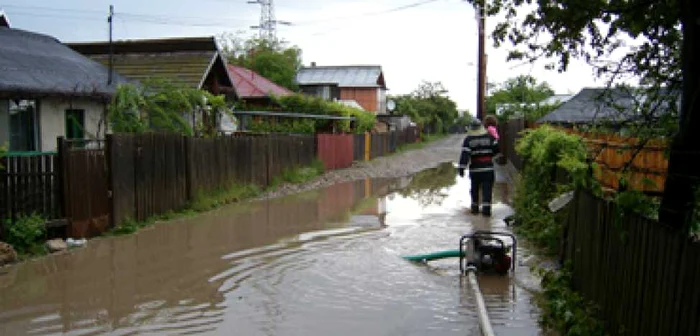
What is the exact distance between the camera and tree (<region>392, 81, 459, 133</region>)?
70938 millimetres

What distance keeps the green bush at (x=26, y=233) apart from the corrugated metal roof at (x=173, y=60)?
39.0 ft

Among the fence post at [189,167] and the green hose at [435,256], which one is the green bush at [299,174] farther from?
the green hose at [435,256]

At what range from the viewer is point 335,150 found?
88.3 feet

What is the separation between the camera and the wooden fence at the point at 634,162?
561 centimetres

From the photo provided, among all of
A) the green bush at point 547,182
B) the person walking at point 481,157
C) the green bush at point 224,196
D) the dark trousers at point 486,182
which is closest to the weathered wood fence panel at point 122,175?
the green bush at point 224,196

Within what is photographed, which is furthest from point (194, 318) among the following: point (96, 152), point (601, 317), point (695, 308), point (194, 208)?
point (194, 208)

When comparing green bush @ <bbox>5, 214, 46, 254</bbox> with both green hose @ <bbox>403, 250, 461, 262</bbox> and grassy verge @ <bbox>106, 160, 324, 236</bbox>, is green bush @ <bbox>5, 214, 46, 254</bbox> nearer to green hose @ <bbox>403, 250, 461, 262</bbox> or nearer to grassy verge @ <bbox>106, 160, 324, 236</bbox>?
grassy verge @ <bbox>106, 160, 324, 236</bbox>

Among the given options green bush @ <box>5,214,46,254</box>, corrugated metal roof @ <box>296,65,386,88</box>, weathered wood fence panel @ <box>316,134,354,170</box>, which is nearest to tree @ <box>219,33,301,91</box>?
corrugated metal roof @ <box>296,65,386,88</box>

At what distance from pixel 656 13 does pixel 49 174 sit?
347 inches

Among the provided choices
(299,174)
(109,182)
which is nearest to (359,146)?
(299,174)

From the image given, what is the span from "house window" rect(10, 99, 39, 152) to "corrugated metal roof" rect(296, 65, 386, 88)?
169ft

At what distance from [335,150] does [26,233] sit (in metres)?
18.0

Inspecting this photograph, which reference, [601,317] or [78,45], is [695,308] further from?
[78,45]

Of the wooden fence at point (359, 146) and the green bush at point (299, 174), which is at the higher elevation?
the wooden fence at point (359, 146)
